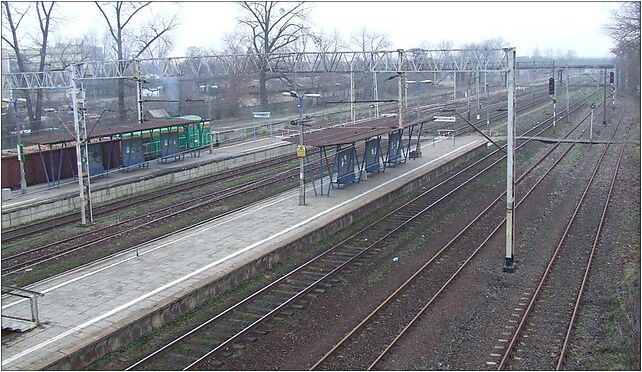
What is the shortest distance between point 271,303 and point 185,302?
174 centimetres

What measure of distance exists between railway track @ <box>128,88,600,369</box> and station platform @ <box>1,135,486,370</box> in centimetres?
99

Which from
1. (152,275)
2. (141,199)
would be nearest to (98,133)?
(141,199)

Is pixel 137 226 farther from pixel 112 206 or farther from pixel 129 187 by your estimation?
pixel 129 187

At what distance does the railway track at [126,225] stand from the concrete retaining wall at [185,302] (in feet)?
13.3

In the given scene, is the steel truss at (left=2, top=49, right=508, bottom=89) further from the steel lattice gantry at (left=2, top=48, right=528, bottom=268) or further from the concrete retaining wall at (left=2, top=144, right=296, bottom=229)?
the concrete retaining wall at (left=2, top=144, right=296, bottom=229)

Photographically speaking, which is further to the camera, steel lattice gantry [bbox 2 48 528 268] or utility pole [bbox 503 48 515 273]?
steel lattice gantry [bbox 2 48 528 268]

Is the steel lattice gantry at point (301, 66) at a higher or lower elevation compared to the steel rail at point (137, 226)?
higher

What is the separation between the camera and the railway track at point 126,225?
16516 millimetres

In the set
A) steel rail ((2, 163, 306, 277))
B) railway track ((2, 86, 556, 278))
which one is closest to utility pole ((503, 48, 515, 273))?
railway track ((2, 86, 556, 278))

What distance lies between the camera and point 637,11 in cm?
4800

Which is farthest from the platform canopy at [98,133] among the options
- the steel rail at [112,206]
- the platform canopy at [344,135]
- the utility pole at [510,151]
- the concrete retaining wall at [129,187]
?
the utility pole at [510,151]

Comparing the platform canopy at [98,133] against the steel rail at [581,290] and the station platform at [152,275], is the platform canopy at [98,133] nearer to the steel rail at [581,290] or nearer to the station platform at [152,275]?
the station platform at [152,275]

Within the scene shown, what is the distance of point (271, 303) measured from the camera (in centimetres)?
1315

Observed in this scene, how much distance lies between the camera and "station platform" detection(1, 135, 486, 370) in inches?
428
